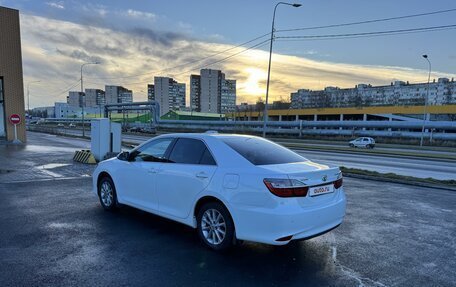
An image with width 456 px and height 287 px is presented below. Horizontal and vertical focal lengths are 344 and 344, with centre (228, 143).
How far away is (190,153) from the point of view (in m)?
Result: 5.13

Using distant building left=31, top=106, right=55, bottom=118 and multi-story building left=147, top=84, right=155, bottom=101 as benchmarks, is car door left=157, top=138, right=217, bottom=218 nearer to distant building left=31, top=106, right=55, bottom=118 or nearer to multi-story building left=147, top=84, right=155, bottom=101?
multi-story building left=147, top=84, right=155, bottom=101

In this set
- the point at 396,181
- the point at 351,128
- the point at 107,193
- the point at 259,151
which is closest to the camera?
the point at 259,151

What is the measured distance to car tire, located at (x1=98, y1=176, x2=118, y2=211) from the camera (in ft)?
21.1

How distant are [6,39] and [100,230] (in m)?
23.9

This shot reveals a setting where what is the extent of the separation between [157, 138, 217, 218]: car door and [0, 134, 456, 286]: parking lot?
51 cm

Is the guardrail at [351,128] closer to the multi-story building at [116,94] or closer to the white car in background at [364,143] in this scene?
the white car in background at [364,143]

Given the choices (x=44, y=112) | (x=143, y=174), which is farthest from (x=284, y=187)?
(x=44, y=112)

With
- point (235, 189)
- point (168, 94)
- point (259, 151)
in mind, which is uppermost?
point (168, 94)

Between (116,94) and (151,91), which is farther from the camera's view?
(116,94)

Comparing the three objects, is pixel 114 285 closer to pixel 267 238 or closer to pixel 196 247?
pixel 196 247

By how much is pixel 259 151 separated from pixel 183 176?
3.78 feet

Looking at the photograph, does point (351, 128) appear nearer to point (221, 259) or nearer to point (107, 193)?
point (107, 193)

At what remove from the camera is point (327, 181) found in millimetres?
4488

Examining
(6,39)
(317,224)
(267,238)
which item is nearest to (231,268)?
(267,238)
